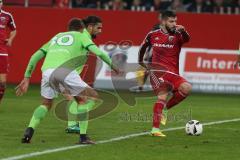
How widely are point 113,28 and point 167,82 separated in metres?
11.4

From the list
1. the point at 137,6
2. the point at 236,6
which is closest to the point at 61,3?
the point at 137,6

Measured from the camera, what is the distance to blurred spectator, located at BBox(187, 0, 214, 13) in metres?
26.5

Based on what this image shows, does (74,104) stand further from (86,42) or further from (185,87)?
(86,42)

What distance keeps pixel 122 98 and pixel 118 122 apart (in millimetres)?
6541

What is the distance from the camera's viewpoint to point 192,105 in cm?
2067

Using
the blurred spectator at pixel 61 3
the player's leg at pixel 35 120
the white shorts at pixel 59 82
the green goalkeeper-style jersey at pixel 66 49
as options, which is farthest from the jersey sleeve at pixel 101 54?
the blurred spectator at pixel 61 3

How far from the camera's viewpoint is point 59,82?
12.6 m

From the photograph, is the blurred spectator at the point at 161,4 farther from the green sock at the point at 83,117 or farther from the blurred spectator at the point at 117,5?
the green sock at the point at 83,117

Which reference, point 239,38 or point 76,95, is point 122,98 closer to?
point 239,38

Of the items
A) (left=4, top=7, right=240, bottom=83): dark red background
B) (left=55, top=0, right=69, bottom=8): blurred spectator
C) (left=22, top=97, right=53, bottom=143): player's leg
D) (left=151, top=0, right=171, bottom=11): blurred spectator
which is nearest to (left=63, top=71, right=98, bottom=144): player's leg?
(left=22, top=97, right=53, bottom=143): player's leg

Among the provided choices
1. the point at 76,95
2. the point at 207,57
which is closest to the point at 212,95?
the point at 207,57

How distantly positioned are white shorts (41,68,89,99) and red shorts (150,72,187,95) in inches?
84.2

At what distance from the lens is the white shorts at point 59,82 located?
12508 millimetres

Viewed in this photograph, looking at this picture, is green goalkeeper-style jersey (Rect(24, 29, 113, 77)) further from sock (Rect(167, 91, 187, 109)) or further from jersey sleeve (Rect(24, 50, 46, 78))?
sock (Rect(167, 91, 187, 109))
